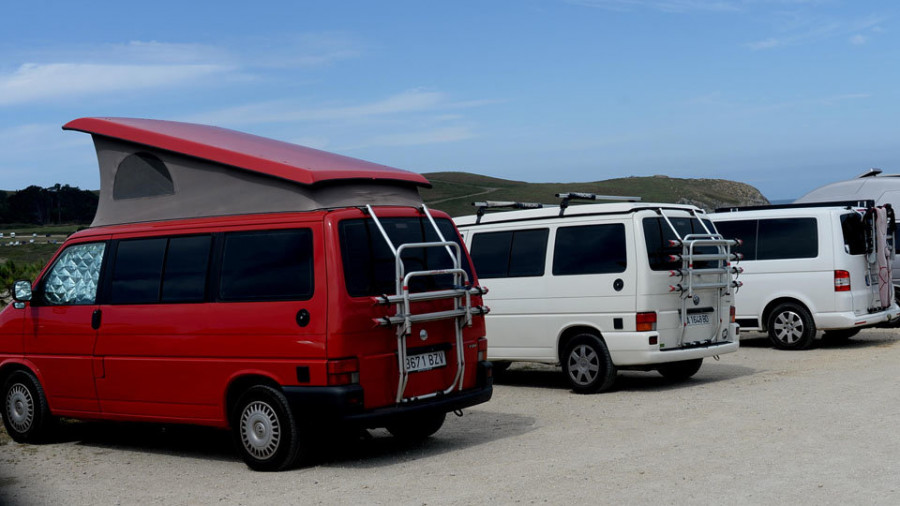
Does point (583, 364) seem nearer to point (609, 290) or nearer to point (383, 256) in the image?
point (609, 290)

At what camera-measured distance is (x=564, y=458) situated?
26.7 ft

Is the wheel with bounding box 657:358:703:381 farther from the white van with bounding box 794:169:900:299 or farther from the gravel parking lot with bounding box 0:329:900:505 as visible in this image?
the white van with bounding box 794:169:900:299

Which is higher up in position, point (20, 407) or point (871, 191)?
point (871, 191)

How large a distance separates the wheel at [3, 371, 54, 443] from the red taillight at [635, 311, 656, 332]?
621 centimetres

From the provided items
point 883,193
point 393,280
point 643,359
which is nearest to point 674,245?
point 643,359

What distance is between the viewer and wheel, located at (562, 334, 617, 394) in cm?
1205

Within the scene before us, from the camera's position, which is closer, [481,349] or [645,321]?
[481,349]

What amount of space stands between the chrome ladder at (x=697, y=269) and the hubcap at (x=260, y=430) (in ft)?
17.6

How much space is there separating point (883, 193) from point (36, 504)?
1774 cm

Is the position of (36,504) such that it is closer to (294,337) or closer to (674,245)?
(294,337)

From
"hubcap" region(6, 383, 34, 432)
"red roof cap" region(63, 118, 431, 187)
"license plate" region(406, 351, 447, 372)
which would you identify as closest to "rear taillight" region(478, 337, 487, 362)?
"license plate" region(406, 351, 447, 372)

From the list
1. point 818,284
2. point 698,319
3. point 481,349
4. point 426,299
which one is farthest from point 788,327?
point 426,299

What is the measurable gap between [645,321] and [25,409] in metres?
6.53

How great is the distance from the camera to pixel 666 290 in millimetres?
11844
